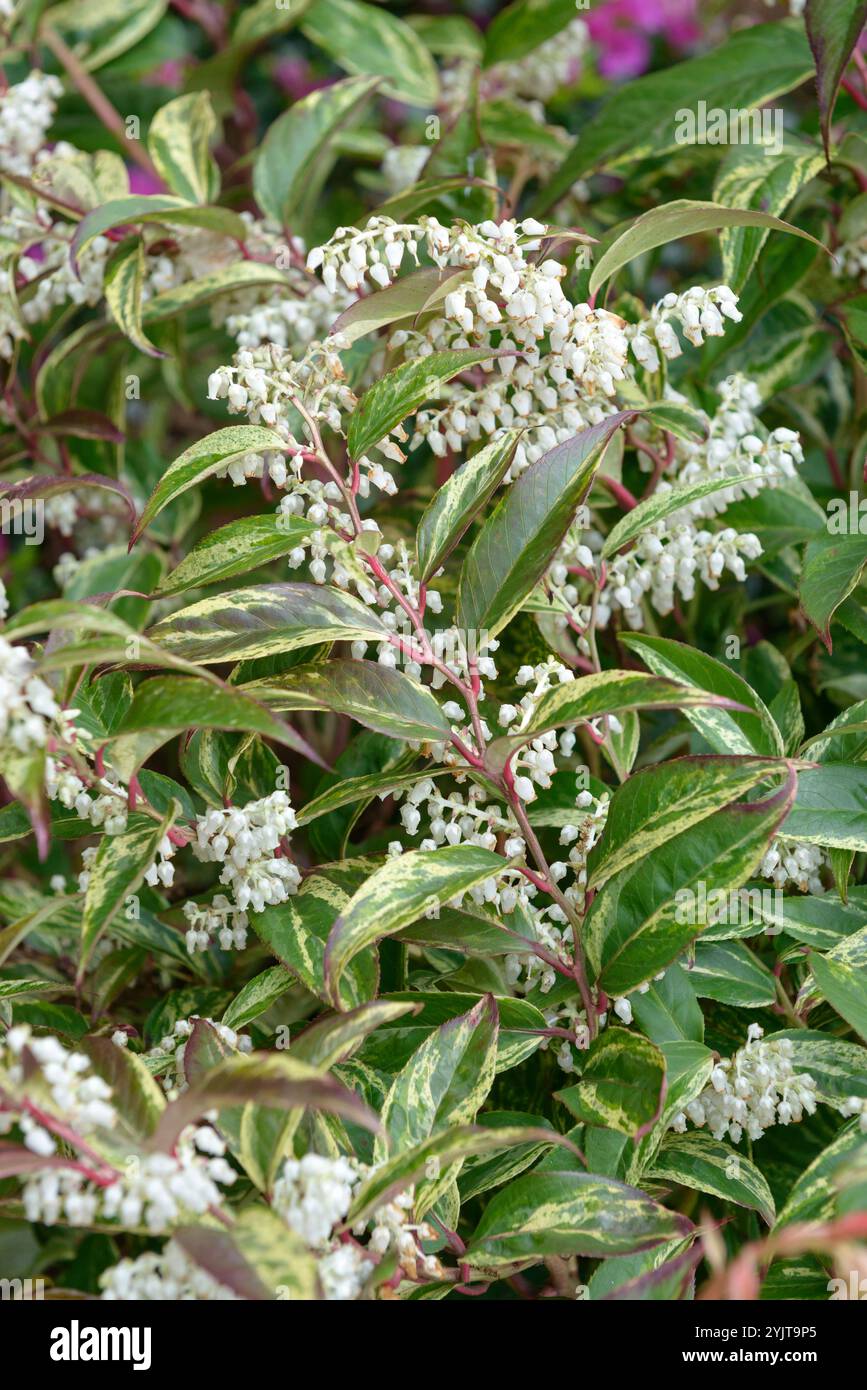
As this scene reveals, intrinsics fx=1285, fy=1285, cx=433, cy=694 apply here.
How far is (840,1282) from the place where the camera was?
0.68m

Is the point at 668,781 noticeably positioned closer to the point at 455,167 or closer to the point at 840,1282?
the point at 840,1282

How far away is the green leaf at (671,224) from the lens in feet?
2.46

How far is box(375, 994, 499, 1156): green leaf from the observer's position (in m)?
0.67

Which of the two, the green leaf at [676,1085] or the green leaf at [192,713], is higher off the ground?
the green leaf at [192,713]

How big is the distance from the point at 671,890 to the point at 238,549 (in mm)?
308

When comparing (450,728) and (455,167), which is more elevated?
(455,167)

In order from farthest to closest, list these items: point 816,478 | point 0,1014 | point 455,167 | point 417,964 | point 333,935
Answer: point 816,478, point 455,167, point 417,964, point 0,1014, point 333,935

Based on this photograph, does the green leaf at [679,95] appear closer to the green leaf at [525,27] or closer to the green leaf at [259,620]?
the green leaf at [525,27]

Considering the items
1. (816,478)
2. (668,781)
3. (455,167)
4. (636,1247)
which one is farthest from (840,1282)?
(455,167)

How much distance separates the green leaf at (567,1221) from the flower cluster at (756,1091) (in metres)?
0.08

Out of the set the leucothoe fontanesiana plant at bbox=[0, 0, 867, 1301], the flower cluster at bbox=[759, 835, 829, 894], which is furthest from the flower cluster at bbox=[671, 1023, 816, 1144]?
the flower cluster at bbox=[759, 835, 829, 894]

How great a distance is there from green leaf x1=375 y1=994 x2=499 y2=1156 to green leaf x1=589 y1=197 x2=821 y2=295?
435 mm

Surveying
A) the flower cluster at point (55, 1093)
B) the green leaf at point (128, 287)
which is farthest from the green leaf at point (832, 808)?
the green leaf at point (128, 287)

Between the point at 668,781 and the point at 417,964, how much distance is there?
31 centimetres
